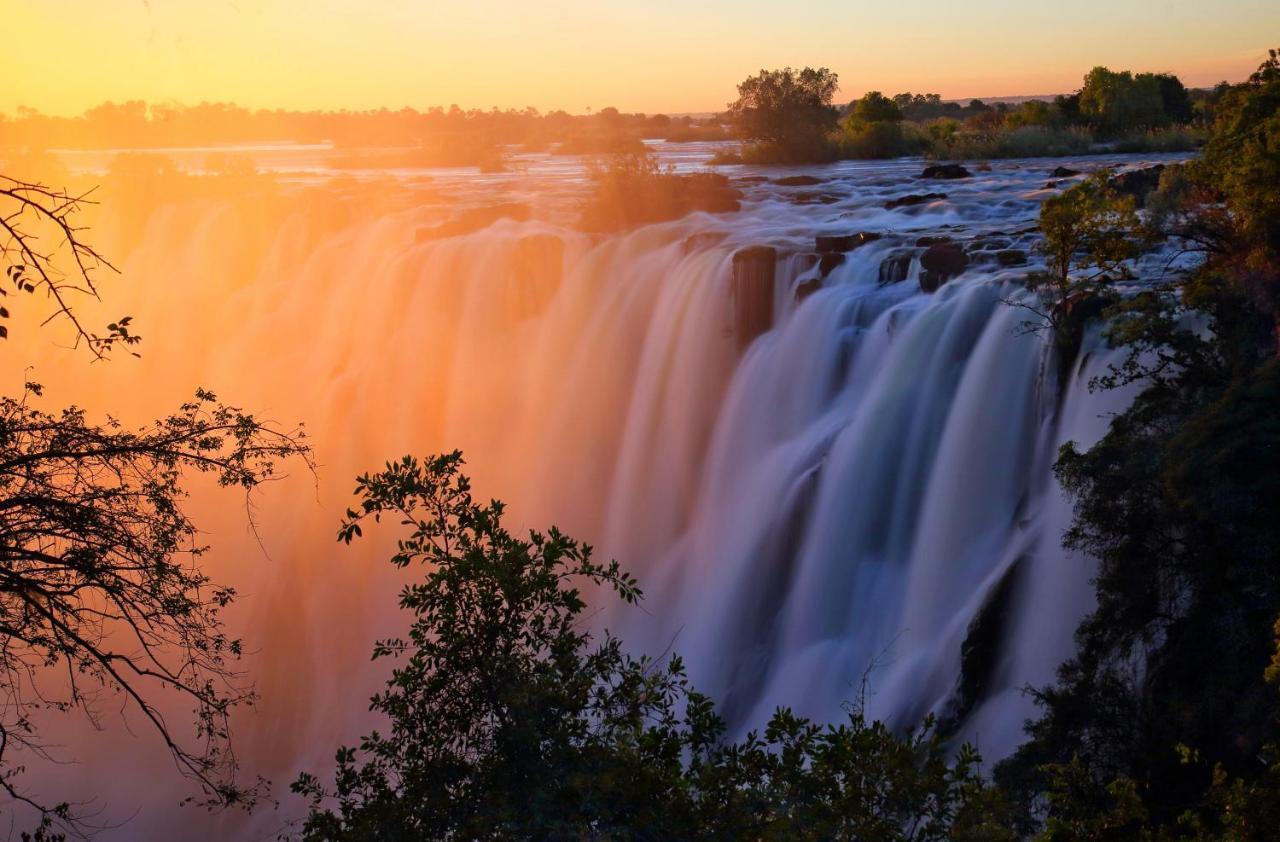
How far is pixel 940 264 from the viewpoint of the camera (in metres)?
19.3

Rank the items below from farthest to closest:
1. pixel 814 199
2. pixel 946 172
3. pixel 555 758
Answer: pixel 946 172 → pixel 814 199 → pixel 555 758

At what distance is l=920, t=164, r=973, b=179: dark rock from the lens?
32.3 metres

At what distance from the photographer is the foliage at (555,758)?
6027 mm

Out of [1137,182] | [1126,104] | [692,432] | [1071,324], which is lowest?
[1071,324]

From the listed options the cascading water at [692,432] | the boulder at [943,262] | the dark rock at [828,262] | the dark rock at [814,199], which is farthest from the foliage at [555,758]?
the dark rock at [814,199]

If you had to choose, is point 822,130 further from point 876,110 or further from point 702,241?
point 702,241

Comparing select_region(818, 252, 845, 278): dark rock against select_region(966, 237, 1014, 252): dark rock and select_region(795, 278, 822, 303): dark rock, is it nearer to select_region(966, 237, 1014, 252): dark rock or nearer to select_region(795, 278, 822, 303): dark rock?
select_region(795, 278, 822, 303): dark rock

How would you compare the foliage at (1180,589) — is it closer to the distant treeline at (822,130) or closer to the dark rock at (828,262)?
the dark rock at (828,262)

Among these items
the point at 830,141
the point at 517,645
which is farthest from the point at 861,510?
the point at 830,141

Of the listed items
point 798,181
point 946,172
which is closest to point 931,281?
point 946,172

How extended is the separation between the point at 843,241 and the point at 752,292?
8.28ft

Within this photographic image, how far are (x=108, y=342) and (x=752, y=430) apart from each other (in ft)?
46.7

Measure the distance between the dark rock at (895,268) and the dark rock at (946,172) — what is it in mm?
13635

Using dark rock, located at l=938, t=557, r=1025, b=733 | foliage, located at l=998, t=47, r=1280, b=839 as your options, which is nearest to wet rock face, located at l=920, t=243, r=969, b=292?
foliage, located at l=998, t=47, r=1280, b=839
